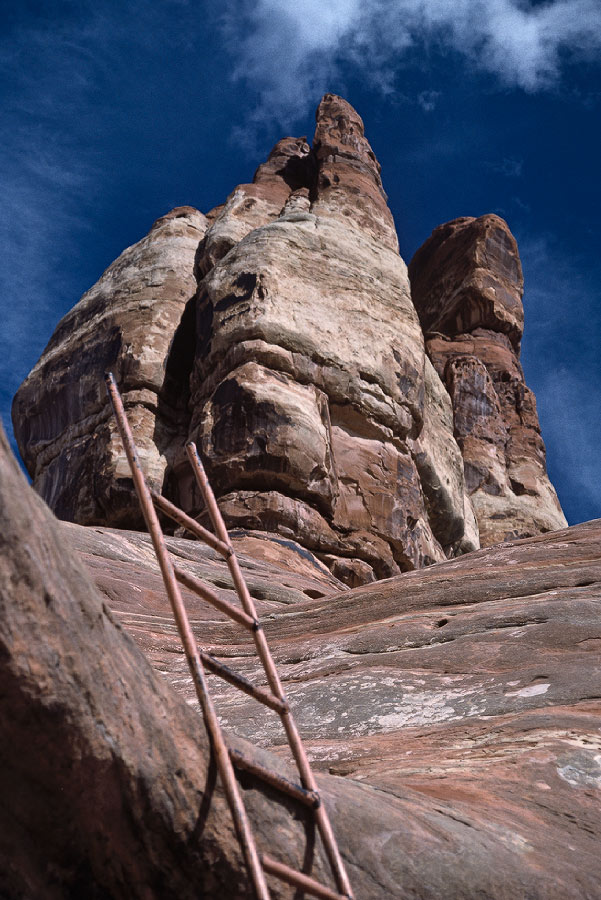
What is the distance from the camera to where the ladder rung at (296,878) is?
2402mm

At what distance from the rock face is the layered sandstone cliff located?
4205mm

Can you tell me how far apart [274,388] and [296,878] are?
54.4 feet

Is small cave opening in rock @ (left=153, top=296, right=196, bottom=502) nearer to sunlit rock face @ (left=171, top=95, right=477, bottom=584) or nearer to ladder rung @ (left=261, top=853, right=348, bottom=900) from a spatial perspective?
sunlit rock face @ (left=171, top=95, right=477, bottom=584)

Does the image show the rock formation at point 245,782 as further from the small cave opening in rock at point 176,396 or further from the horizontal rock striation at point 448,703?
the small cave opening in rock at point 176,396

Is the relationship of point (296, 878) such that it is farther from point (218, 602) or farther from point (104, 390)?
point (104, 390)

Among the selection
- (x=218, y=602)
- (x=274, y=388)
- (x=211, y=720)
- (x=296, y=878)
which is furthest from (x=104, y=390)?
(x=296, y=878)

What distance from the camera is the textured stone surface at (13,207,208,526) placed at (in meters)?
20.6

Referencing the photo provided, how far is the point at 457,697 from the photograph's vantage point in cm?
546

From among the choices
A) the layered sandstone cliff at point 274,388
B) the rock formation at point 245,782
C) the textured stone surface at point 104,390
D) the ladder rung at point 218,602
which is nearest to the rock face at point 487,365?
the layered sandstone cliff at point 274,388

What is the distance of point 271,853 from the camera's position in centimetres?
249

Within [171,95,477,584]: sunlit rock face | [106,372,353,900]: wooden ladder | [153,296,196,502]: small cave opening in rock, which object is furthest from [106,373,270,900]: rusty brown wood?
[153,296,196,502]: small cave opening in rock

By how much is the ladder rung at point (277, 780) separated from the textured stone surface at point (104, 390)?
17.4 m

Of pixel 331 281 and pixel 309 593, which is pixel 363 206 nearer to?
pixel 331 281

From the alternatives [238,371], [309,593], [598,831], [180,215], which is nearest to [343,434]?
[238,371]
